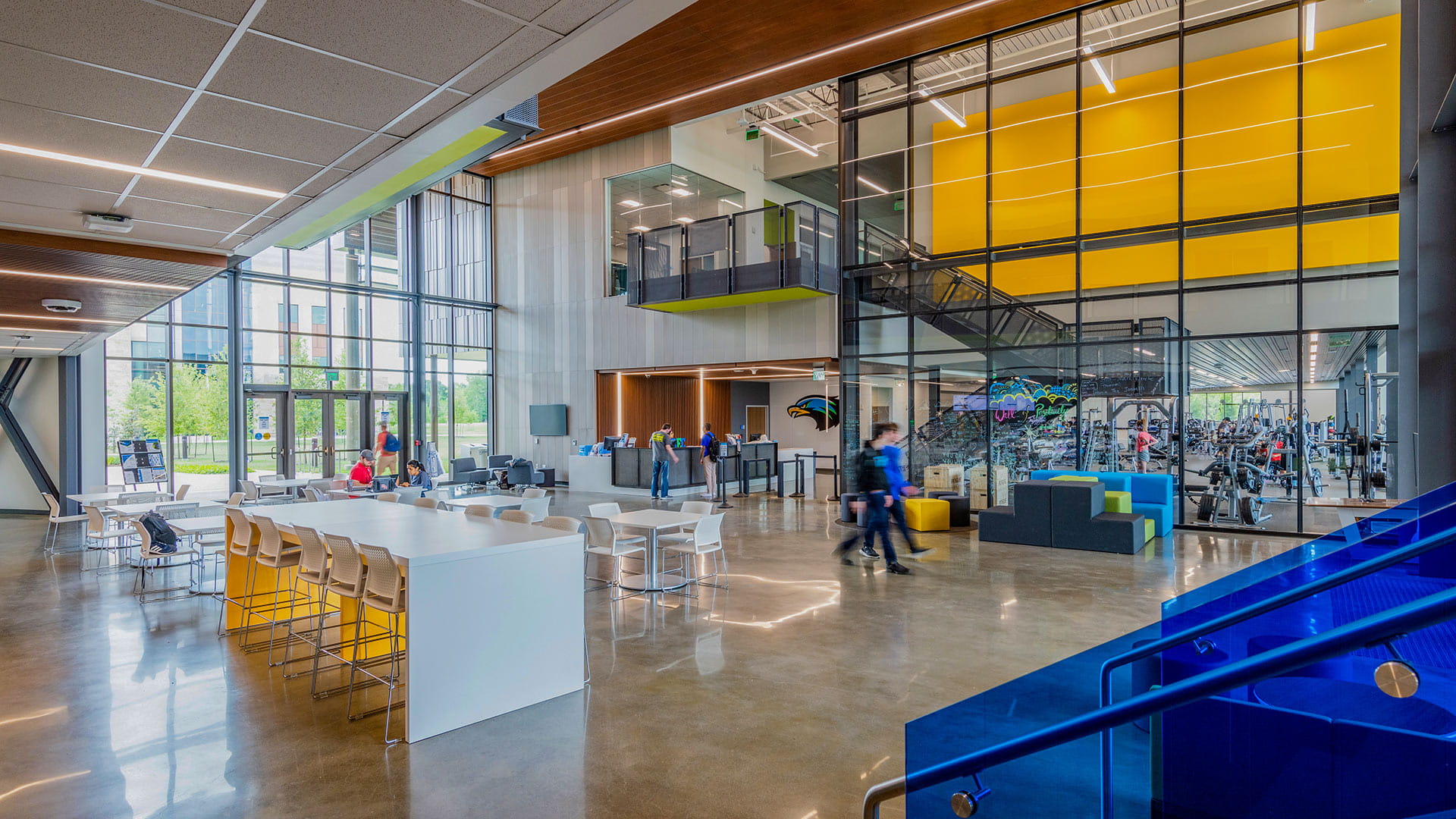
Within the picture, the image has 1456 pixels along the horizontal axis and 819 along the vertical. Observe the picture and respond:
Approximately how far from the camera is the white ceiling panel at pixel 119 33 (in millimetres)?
2518

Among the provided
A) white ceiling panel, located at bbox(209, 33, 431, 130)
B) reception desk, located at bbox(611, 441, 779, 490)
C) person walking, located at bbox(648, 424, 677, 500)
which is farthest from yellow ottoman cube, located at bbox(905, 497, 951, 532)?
white ceiling panel, located at bbox(209, 33, 431, 130)

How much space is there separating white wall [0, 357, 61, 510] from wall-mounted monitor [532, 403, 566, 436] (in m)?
9.05

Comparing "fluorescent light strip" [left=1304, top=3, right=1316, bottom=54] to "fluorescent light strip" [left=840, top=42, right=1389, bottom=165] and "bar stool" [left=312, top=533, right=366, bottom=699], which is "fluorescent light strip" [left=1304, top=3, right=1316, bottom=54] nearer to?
"fluorescent light strip" [left=840, top=42, right=1389, bottom=165]

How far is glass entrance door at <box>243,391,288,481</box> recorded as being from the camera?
1554 cm

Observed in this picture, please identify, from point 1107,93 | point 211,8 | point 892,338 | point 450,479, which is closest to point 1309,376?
point 1107,93

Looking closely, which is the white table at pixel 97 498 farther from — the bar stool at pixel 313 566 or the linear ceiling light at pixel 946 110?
the linear ceiling light at pixel 946 110

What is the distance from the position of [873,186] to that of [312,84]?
1155 centimetres

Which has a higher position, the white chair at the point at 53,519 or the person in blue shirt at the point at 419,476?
the person in blue shirt at the point at 419,476

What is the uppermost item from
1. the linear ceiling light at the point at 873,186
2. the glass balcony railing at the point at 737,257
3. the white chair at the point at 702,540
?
the linear ceiling light at the point at 873,186

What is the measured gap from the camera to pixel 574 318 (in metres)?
18.3

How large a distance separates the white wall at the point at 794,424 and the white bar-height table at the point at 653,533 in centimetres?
1541

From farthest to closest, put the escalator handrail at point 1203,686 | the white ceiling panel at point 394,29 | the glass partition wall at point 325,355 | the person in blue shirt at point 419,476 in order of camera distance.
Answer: the glass partition wall at point 325,355 < the person in blue shirt at point 419,476 < the white ceiling panel at point 394,29 < the escalator handrail at point 1203,686

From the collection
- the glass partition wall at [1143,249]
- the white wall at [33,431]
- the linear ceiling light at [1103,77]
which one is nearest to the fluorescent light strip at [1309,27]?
the glass partition wall at [1143,249]

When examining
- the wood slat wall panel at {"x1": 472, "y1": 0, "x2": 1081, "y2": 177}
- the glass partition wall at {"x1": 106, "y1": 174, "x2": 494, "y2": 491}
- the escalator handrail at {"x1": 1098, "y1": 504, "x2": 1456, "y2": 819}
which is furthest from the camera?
the glass partition wall at {"x1": 106, "y1": 174, "x2": 494, "y2": 491}
